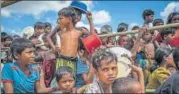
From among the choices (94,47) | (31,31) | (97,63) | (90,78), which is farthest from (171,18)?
(31,31)

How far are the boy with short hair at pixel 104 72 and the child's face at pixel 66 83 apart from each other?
0.88ft

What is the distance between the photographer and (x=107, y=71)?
115 inches

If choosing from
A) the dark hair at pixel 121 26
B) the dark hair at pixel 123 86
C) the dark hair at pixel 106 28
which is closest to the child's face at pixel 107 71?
the dark hair at pixel 123 86

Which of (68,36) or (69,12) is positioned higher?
(69,12)

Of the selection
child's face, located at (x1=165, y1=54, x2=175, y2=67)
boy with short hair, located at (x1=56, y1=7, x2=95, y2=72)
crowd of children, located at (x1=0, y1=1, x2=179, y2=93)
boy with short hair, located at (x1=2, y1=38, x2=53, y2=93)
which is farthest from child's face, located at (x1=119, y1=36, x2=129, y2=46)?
boy with short hair, located at (x1=2, y1=38, x2=53, y2=93)

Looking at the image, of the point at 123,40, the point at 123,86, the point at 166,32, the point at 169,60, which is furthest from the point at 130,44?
the point at 123,86

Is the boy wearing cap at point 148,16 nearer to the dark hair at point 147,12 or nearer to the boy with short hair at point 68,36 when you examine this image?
the dark hair at point 147,12

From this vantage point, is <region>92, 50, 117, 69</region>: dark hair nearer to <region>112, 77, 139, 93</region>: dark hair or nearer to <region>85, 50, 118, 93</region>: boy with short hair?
<region>85, 50, 118, 93</region>: boy with short hair

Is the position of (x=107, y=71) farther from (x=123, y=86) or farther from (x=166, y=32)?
(x=166, y=32)

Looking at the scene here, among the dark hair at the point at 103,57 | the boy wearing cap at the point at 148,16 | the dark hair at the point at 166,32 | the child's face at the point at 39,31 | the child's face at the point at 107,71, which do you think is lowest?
the child's face at the point at 107,71

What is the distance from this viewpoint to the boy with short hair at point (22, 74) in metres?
3.22

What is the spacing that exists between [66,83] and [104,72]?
0.38m

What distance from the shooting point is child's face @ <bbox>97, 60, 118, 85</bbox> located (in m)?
2.85

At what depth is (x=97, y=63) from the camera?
2990 millimetres
